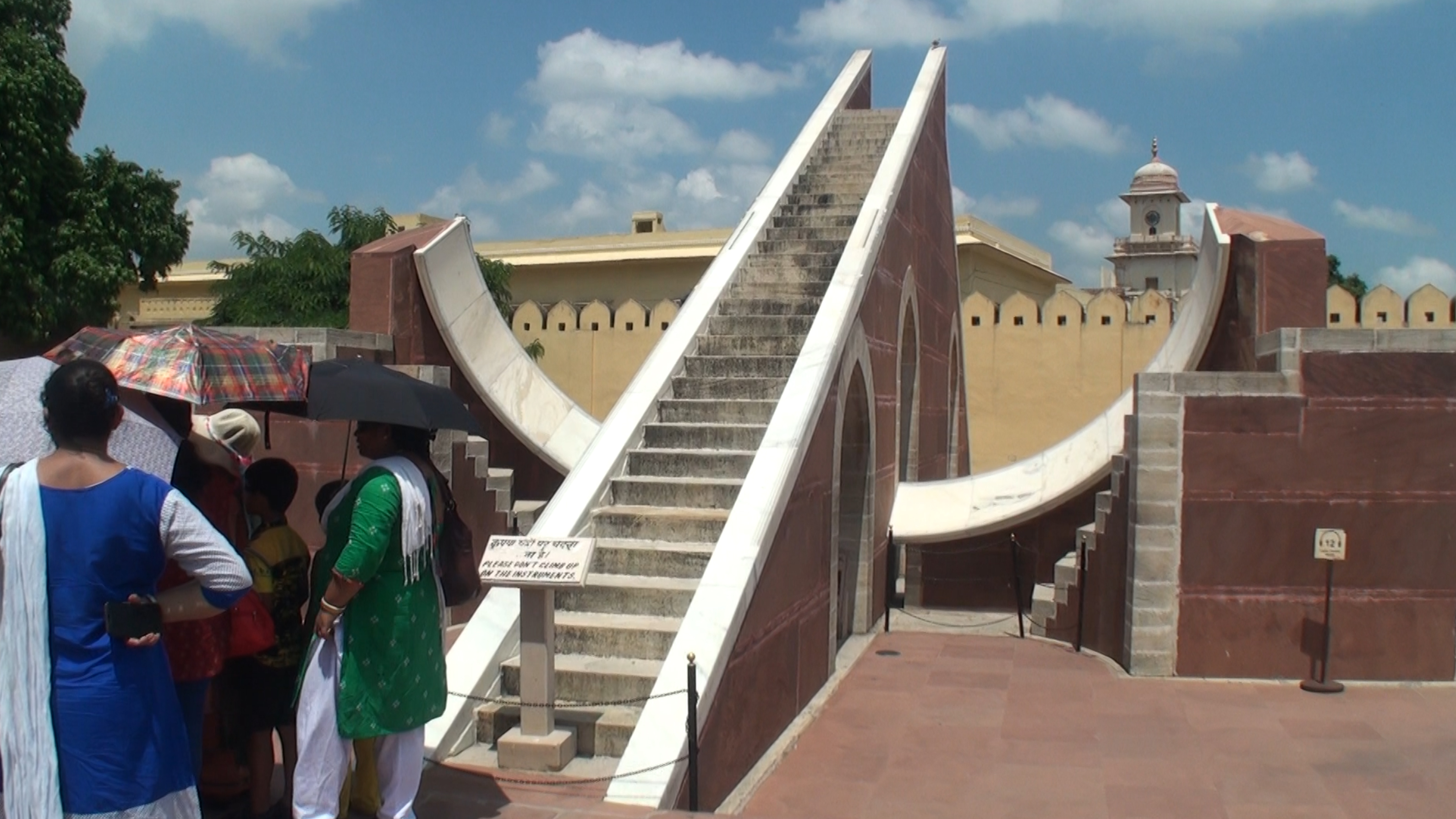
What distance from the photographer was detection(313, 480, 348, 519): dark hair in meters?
4.11

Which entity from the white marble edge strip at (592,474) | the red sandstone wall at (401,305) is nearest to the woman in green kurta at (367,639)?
the white marble edge strip at (592,474)

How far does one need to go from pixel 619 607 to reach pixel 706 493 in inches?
41.7

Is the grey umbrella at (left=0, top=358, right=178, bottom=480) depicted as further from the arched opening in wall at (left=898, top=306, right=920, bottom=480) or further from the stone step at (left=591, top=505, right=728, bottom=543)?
the arched opening in wall at (left=898, top=306, right=920, bottom=480)

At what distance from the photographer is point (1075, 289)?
1880 centimetres

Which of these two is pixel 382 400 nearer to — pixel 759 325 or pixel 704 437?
pixel 704 437

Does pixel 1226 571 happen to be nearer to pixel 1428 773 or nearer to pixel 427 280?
pixel 1428 773

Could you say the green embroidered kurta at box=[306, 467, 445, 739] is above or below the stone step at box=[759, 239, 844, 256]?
below

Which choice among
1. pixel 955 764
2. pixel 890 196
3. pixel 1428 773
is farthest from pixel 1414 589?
pixel 890 196

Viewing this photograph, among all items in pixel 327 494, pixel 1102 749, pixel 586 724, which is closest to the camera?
pixel 327 494

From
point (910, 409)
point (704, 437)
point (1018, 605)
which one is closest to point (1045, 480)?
point (1018, 605)

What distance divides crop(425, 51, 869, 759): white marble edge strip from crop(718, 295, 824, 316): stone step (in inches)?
4.6

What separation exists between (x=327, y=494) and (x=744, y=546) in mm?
2073

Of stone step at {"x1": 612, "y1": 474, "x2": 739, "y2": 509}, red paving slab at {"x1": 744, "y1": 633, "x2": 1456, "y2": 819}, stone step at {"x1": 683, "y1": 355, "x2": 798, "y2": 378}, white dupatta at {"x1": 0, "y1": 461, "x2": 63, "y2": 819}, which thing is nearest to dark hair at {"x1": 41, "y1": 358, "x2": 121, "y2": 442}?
white dupatta at {"x1": 0, "y1": 461, "x2": 63, "y2": 819}

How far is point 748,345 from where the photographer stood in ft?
28.0
